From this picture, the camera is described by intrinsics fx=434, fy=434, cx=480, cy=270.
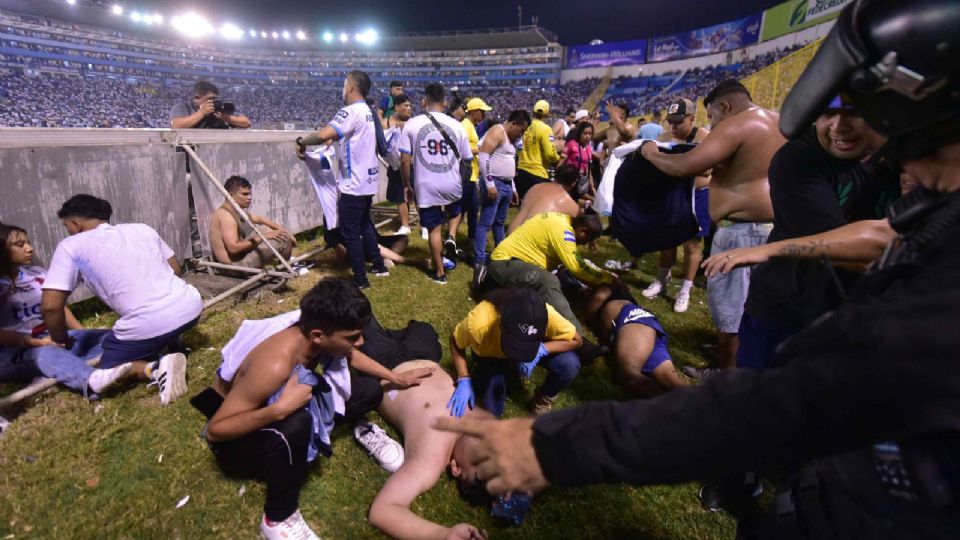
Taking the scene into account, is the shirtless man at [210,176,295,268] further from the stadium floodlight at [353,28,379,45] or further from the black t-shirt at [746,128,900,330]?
the stadium floodlight at [353,28,379,45]

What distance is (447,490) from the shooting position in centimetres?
260

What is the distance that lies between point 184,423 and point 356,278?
2.51 meters

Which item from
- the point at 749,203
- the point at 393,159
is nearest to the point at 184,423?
the point at 749,203

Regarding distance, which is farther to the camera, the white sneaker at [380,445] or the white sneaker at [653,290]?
the white sneaker at [653,290]

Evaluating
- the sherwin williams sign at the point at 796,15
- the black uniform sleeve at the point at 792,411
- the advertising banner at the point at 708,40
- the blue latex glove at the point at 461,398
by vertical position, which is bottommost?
the blue latex glove at the point at 461,398

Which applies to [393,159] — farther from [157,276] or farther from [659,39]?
[659,39]

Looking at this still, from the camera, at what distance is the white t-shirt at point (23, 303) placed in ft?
10.1

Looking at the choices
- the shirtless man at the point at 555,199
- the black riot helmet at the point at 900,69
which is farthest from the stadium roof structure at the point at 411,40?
the black riot helmet at the point at 900,69

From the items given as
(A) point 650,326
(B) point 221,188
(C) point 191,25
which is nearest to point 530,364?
(A) point 650,326

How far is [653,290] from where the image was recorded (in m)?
5.45

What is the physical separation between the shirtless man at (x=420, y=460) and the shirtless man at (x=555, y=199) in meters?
2.32

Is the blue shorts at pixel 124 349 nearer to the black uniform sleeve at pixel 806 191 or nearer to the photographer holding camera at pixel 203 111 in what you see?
the photographer holding camera at pixel 203 111

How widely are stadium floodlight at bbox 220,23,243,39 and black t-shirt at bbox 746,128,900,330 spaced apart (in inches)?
2466

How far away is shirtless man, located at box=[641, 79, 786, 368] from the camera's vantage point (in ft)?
9.66
